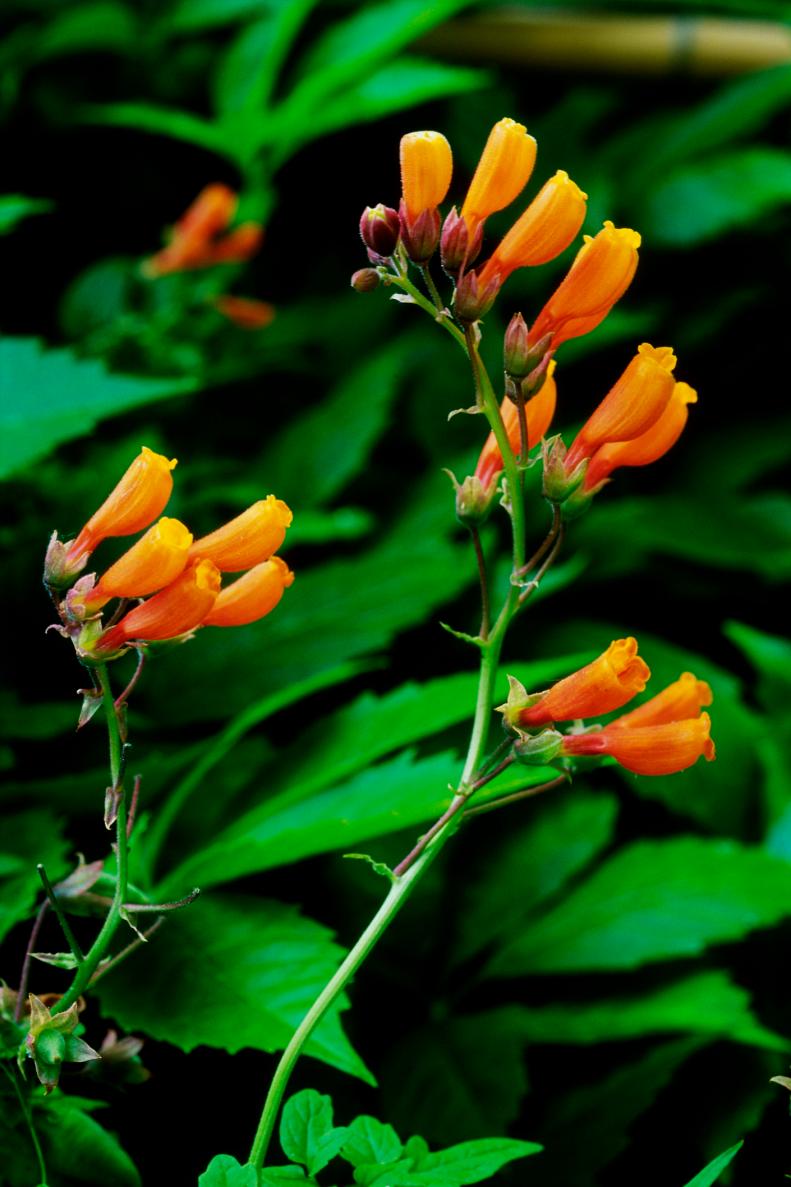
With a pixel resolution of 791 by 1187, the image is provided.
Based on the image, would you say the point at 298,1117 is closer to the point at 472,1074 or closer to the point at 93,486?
the point at 472,1074

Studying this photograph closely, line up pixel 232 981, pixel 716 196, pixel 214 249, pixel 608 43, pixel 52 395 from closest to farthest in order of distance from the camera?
1. pixel 232 981
2. pixel 52 395
3. pixel 214 249
4. pixel 716 196
5. pixel 608 43

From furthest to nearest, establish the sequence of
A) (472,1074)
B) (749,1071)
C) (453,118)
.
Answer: (453,118) → (749,1071) → (472,1074)

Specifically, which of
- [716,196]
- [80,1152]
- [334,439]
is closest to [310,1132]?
[80,1152]

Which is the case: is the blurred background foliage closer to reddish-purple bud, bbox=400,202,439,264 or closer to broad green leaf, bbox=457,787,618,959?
broad green leaf, bbox=457,787,618,959

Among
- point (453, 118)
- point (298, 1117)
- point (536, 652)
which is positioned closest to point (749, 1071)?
point (536, 652)

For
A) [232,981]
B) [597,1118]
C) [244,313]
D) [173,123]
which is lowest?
[597,1118]

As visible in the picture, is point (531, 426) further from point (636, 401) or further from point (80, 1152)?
point (80, 1152)

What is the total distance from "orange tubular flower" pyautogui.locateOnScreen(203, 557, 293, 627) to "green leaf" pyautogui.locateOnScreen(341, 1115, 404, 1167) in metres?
0.25

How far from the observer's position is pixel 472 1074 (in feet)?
3.10

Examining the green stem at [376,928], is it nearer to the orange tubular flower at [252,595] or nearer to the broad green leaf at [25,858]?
the orange tubular flower at [252,595]

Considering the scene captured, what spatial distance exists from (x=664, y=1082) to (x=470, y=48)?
1.49 m

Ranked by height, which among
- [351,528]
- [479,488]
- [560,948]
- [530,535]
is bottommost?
[560,948]

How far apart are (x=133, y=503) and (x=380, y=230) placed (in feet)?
0.57

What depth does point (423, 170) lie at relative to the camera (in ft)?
1.95
